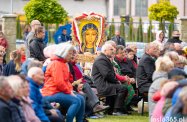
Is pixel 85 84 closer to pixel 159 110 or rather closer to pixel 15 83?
pixel 159 110

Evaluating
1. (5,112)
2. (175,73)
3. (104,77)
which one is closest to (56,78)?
(175,73)

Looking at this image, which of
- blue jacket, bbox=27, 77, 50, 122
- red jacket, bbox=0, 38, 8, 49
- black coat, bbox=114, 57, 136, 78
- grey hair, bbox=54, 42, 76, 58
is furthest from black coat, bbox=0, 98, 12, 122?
red jacket, bbox=0, 38, 8, 49

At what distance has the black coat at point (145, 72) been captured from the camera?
17547 mm

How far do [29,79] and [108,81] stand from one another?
185 inches

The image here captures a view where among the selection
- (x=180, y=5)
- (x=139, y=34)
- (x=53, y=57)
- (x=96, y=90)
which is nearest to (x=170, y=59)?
(x=53, y=57)

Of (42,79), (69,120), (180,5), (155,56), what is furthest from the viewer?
(180,5)

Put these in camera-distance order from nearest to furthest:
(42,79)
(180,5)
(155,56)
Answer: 1. (42,79)
2. (155,56)
3. (180,5)

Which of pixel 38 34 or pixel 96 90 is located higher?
pixel 38 34

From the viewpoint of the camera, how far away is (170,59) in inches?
585

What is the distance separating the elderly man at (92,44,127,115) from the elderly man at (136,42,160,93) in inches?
18.1

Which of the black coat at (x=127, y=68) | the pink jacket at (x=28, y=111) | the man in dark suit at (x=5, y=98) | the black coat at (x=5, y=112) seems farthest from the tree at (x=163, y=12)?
the black coat at (x=5, y=112)

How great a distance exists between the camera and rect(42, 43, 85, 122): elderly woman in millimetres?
14312

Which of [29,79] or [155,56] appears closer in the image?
[29,79]

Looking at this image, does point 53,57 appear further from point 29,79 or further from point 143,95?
point 143,95
